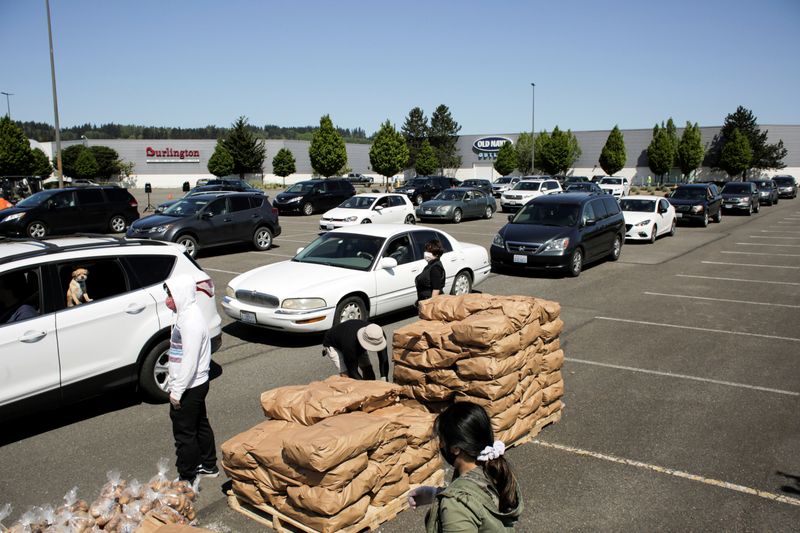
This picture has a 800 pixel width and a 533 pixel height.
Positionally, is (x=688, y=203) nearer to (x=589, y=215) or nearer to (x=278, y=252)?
(x=589, y=215)

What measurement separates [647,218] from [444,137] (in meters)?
67.4

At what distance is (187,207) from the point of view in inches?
713

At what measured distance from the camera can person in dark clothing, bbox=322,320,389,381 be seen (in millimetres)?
5441

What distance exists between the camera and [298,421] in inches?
178

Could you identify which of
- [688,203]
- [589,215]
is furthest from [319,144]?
[589,215]

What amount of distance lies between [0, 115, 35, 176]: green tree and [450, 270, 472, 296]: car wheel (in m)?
55.7

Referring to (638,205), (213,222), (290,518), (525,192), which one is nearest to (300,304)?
(290,518)

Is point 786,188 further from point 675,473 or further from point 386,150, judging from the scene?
point 675,473

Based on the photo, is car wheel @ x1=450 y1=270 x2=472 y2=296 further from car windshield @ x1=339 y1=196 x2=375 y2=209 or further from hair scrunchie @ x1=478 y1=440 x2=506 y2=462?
car windshield @ x1=339 y1=196 x2=375 y2=209

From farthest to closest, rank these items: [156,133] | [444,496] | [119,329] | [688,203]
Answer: [156,133]
[688,203]
[119,329]
[444,496]

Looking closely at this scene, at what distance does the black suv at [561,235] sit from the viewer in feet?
47.7

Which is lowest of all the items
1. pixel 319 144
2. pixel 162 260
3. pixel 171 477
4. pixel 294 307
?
pixel 171 477

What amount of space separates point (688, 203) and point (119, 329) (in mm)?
Result: 26459

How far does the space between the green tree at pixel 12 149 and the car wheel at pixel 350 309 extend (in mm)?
56364
